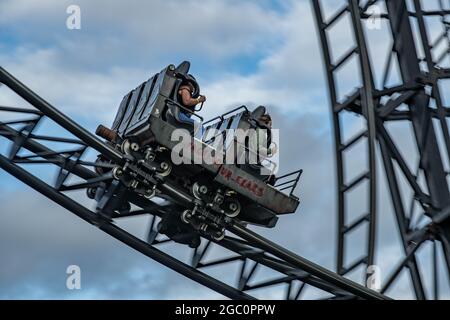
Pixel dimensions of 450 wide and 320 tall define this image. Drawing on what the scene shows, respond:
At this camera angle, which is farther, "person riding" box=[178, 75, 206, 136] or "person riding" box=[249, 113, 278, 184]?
"person riding" box=[249, 113, 278, 184]

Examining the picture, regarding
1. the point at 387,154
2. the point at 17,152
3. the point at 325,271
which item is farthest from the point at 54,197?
the point at 387,154

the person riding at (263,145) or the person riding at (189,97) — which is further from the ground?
the person riding at (189,97)

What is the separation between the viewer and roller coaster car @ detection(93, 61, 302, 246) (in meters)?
13.0

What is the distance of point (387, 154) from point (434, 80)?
1361mm

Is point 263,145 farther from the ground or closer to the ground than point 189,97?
closer to the ground

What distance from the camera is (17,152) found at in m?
13.1

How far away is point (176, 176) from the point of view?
1346 centimetres

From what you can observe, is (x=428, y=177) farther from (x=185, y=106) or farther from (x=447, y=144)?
(x=185, y=106)

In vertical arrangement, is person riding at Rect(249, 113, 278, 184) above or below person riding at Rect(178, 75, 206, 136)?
below

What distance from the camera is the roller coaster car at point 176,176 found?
13.0 m

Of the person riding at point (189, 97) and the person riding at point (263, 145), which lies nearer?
the person riding at point (189, 97)
